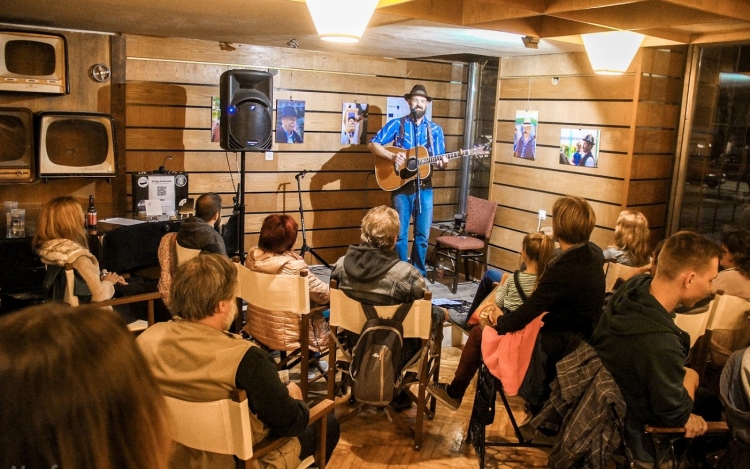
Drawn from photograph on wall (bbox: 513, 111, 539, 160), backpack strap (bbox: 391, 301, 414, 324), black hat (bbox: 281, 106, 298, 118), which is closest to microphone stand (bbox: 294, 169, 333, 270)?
black hat (bbox: 281, 106, 298, 118)

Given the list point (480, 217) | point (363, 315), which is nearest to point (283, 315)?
point (363, 315)

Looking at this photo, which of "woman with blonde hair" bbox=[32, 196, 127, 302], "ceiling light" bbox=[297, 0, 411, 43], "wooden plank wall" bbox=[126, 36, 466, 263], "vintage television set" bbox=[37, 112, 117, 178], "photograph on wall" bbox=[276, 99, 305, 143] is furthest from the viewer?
"photograph on wall" bbox=[276, 99, 305, 143]

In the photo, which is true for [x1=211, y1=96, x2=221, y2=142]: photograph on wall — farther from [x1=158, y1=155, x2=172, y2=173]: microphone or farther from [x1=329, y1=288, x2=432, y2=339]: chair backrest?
[x1=329, y1=288, x2=432, y2=339]: chair backrest

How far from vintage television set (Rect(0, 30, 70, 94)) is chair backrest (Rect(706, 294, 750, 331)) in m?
4.62

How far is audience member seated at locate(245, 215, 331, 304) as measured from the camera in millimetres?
3348

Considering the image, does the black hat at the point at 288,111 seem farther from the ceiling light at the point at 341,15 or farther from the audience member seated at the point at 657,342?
the audience member seated at the point at 657,342

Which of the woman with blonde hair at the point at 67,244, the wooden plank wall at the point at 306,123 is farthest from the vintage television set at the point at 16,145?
the woman with blonde hair at the point at 67,244

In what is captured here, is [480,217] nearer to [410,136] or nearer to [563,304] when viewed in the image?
[410,136]

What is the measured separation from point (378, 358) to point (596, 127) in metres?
3.19

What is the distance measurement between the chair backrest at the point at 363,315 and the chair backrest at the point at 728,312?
134cm

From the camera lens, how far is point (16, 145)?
4613mm

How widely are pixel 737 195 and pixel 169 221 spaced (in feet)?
14.0

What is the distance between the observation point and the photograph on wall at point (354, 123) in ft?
20.8

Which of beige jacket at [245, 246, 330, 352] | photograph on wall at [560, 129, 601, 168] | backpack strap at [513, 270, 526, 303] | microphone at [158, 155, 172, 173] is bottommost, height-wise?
beige jacket at [245, 246, 330, 352]
